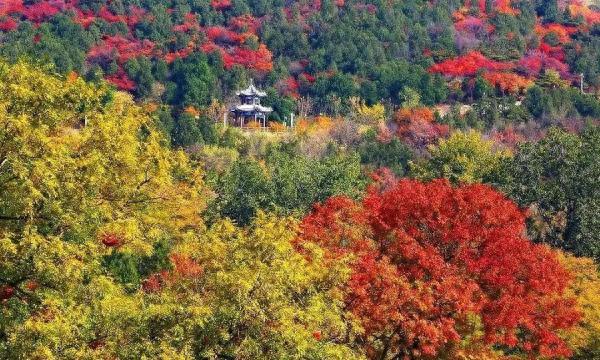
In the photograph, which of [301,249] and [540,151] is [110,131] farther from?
[540,151]

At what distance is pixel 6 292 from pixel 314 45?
11147cm

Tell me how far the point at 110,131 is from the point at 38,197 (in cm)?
242

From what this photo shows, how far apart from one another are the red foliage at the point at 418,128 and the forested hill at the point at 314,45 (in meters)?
13.3

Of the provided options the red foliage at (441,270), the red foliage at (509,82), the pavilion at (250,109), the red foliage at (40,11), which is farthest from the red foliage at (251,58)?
the red foliage at (441,270)

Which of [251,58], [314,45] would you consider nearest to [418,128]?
[251,58]

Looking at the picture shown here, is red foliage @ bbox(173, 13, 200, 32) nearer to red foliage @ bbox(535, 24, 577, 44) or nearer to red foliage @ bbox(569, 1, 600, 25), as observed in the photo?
red foliage @ bbox(535, 24, 577, 44)

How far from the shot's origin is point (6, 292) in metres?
19.0

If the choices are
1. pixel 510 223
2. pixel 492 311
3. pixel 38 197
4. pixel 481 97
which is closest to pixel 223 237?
pixel 38 197

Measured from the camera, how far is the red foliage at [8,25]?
406 feet

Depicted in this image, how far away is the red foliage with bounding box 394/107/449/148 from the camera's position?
85375mm

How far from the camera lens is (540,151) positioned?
151ft

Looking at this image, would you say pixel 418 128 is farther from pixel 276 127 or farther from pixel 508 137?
pixel 276 127

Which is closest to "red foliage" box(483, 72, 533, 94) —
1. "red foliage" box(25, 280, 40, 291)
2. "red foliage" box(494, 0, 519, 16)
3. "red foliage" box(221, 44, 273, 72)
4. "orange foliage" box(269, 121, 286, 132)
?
"orange foliage" box(269, 121, 286, 132)

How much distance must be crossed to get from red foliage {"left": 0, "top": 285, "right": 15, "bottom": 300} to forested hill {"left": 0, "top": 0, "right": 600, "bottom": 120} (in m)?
79.7
